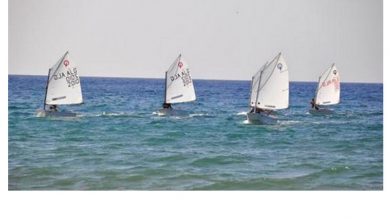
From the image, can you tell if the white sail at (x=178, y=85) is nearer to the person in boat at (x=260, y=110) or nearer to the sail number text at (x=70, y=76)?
the sail number text at (x=70, y=76)

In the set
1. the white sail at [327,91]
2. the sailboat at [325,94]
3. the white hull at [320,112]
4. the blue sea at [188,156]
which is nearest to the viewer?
the blue sea at [188,156]

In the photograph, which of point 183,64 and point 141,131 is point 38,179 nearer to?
point 141,131

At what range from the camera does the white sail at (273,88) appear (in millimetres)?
35438

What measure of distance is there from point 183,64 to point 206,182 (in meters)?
16.8

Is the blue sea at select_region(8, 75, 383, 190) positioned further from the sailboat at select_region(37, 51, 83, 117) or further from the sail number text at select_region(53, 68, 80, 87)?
the sail number text at select_region(53, 68, 80, 87)

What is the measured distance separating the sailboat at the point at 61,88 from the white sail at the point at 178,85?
A: 515cm

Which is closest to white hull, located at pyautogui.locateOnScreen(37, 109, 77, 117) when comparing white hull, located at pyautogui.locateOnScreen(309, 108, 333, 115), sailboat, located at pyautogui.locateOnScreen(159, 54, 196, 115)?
sailboat, located at pyautogui.locateOnScreen(159, 54, 196, 115)

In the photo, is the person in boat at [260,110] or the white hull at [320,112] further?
the white hull at [320,112]

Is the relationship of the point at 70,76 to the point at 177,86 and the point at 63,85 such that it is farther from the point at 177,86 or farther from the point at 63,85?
the point at 177,86

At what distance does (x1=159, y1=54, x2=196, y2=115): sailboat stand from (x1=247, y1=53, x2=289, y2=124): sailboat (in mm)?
5668

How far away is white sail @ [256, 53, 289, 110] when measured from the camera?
116 feet

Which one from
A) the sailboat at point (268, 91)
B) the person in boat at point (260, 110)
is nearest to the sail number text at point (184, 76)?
the person in boat at point (260, 110)

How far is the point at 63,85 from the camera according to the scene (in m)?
38.1
